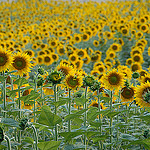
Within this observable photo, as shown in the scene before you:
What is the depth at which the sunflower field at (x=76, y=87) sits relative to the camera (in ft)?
6.01

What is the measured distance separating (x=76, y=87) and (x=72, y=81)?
2.4 inches

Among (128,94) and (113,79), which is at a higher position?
(113,79)

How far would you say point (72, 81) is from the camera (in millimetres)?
2109

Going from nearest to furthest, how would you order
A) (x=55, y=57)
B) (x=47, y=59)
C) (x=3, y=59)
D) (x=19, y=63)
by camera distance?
(x=3, y=59)
(x=19, y=63)
(x=47, y=59)
(x=55, y=57)

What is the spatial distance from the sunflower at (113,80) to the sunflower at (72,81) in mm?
303

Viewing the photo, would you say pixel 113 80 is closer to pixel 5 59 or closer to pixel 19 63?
pixel 19 63

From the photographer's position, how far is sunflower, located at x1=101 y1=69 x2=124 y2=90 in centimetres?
232

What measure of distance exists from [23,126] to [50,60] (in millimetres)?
3753

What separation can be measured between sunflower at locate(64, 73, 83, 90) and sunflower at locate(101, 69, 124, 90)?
0.99ft

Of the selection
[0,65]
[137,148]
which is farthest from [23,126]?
[137,148]

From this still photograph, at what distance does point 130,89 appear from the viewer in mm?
2564

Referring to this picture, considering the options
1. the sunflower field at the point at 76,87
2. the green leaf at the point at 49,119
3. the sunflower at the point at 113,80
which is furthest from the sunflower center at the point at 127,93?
the green leaf at the point at 49,119

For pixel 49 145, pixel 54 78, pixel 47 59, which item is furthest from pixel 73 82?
pixel 47 59

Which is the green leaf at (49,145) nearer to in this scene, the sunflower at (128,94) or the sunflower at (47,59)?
the sunflower at (128,94)
